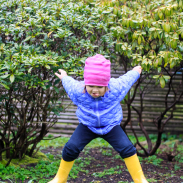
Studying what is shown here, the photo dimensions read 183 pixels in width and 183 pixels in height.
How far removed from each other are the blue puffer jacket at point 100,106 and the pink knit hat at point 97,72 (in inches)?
7.1

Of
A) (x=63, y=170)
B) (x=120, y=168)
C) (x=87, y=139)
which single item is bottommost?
(x=120, y=168)

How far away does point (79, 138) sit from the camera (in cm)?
262

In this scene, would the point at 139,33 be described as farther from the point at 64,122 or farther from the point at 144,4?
the point at 64,122

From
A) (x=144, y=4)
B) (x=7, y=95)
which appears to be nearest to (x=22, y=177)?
(x=7, y=95)

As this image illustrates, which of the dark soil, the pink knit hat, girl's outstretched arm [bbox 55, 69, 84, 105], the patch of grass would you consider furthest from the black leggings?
the patch of grass

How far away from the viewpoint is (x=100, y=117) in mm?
2580

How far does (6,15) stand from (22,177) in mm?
2408

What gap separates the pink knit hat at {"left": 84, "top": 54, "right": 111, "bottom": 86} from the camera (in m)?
2.44

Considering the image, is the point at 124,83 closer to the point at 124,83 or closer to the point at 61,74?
the point at 124,83

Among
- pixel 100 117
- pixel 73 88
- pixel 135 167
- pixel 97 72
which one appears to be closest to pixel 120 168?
pixel 135 167

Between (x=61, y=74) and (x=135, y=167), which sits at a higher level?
(x=61, y=74)

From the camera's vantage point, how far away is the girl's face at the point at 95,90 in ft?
8.08

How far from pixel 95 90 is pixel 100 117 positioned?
33 centimetres

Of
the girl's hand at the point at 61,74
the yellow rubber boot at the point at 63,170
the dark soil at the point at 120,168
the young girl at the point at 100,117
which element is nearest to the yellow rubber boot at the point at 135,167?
the young girl at the point at 100,117
